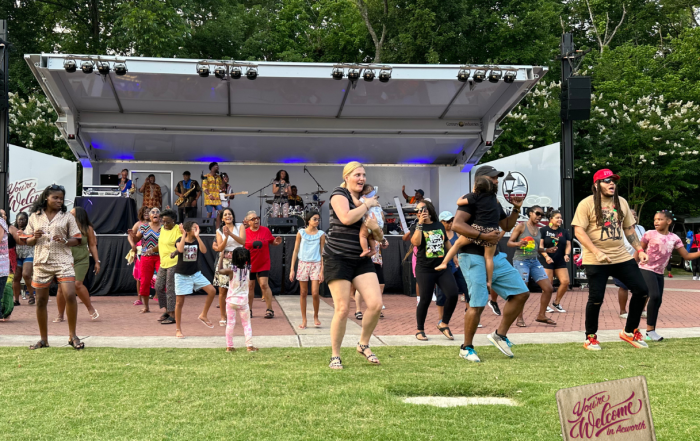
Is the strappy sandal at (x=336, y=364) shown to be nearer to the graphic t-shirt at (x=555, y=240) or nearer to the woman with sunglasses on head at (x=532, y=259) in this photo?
the woman with sunglasses on head at (x=532, y=259)

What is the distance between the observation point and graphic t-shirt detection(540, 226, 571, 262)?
1010 cm

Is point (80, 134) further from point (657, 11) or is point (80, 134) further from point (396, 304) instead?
point (657, 11)

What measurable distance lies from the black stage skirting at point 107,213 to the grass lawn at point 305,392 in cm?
880

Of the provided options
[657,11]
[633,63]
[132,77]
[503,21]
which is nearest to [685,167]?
[633,63]

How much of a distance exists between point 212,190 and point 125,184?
→ 2.31 metres

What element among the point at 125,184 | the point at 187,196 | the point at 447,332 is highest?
the point at 125,184

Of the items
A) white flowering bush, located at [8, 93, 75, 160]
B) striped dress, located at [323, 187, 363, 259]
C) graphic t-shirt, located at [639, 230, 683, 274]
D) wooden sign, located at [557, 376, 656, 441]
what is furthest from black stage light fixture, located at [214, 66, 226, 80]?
white flowering bush, located at [8, 93, 75, 160]

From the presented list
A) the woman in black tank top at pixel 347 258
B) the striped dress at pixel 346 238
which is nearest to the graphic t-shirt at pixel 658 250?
the woman in black tank top at pixel 347 258

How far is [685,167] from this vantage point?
23906mm

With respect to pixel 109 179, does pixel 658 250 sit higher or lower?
lower

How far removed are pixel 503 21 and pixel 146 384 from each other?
2742 centimetres

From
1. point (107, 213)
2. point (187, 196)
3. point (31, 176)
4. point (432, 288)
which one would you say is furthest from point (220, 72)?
point (432, 288)

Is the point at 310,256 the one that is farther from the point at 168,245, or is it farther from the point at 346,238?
the point at 346,238

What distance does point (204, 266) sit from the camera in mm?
14352
